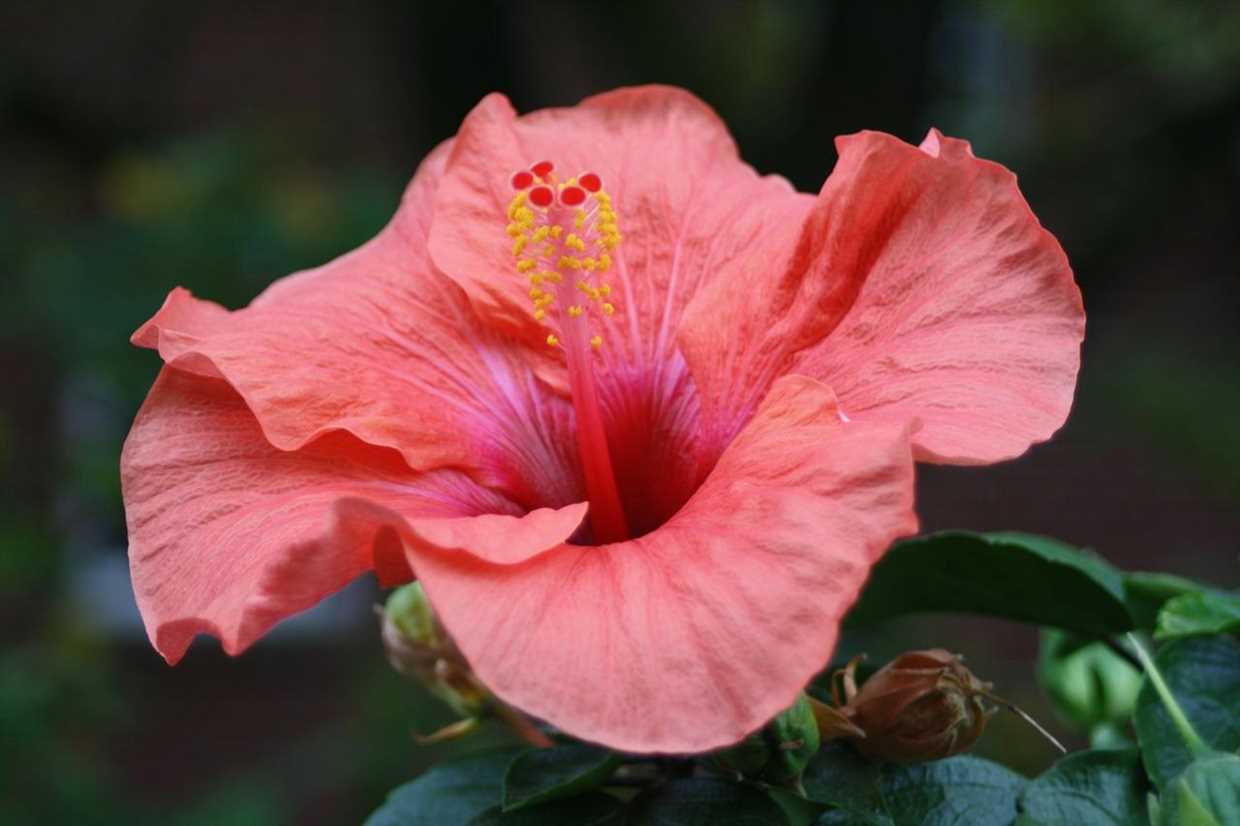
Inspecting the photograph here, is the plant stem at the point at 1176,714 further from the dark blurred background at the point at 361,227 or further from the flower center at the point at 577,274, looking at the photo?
the dark blurred background at the point at 361,227

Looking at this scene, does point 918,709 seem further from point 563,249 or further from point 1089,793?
point 563,249

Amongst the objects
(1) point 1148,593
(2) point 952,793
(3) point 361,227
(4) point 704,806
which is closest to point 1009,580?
(1) point 1148,593

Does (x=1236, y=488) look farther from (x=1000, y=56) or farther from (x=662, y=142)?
(x=662, y=142)

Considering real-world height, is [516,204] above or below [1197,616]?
above

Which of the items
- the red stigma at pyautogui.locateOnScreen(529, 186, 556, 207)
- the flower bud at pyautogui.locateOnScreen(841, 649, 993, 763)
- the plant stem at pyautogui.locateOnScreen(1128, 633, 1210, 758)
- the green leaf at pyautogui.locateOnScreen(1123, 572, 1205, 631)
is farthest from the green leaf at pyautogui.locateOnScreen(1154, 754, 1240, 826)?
the red stigma at pyautogui.locateOnScreen(529, 186, 556, 207)

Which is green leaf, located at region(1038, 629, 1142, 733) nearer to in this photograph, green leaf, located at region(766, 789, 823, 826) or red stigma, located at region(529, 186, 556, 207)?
green leaf, located at region(766, 789, 823, 826)

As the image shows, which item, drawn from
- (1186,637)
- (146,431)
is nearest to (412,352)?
(146,431)

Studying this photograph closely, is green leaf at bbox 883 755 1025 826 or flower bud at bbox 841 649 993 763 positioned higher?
flower bud at bbox 841 649 993 763

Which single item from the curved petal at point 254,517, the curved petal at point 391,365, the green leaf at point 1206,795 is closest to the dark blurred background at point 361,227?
the curved petal at point 391,365
